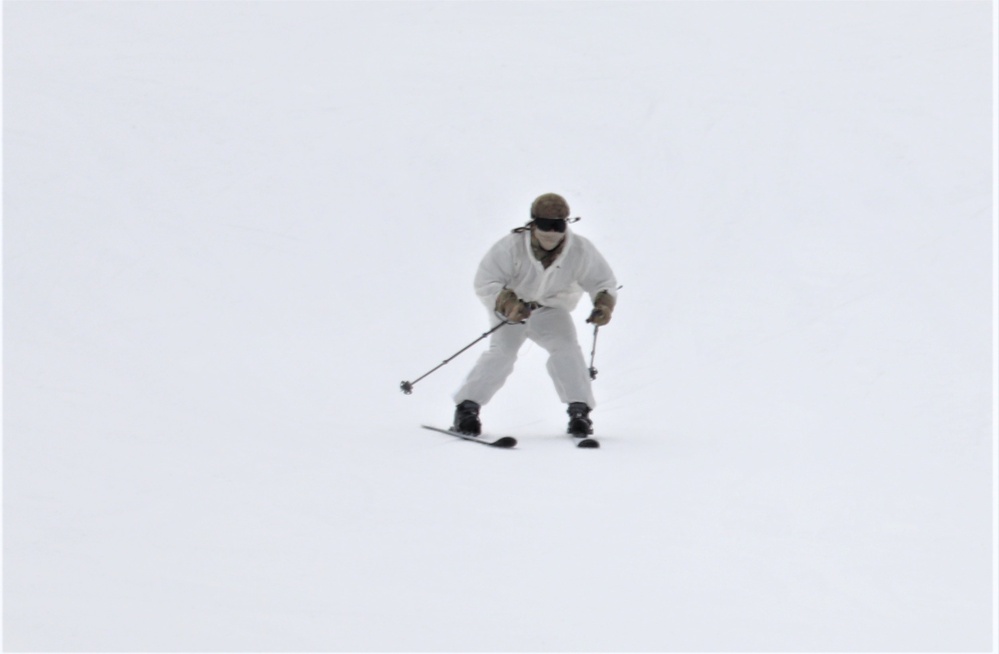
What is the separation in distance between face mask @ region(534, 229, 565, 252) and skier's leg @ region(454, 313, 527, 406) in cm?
52

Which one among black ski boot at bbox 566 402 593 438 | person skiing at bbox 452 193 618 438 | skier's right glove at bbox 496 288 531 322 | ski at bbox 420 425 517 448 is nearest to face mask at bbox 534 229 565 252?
person skiing at bbox 452 193 618 438

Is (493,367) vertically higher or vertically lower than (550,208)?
lower

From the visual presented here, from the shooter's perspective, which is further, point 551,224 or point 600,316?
point 600,316

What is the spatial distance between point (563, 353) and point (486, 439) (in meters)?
0.59

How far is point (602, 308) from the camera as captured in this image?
261 inches

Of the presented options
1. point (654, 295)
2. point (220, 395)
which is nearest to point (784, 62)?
point (654, 295)

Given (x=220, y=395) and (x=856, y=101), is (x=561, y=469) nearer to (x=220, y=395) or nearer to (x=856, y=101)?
(x=220, y=395)

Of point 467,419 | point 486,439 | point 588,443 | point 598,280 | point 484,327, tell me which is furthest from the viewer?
point 484,327

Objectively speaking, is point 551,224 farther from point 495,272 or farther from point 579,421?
point 579,421

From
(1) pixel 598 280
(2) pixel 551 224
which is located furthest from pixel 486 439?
(2) pixel 551 224

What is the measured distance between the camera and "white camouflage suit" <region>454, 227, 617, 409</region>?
6.63 meters

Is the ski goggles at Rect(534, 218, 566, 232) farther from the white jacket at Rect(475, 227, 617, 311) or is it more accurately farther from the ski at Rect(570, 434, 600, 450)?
the ski at Rect(570, 434, 600, 450)

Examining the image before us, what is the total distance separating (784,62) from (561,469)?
12.6 meters

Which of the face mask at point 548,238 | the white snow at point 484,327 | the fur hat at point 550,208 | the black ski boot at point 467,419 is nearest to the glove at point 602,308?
the face mask at point 548,238
